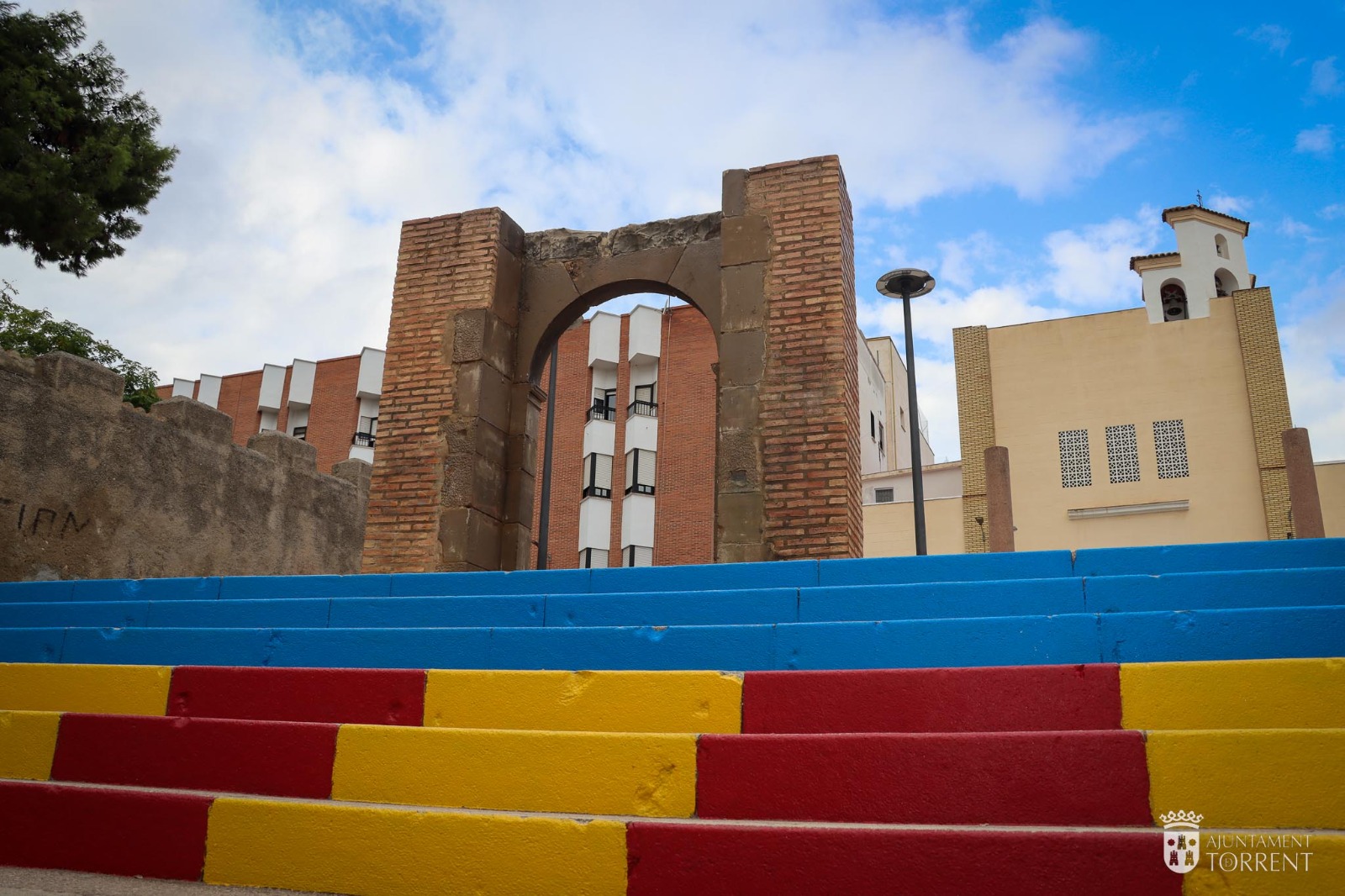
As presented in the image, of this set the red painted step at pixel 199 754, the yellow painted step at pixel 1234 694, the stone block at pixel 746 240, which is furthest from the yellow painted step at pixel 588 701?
the stone block at pixel 746 240

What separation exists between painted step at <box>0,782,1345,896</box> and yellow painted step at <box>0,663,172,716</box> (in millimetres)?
918

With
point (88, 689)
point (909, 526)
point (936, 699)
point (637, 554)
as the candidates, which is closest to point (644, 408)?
point (637, 554)

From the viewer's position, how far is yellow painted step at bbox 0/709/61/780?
4.11 metres

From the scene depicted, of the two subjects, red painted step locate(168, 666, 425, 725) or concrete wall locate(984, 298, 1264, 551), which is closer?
red painted step locate(168, 666, 425, 725)

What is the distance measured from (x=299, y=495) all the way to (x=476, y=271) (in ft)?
16.6

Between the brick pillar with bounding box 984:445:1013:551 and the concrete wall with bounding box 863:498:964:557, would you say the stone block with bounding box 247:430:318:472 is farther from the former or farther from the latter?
the concrete wall with bounding box 863:498:964:557

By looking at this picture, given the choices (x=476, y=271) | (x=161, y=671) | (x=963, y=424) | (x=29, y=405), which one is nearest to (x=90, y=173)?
(x=29, y=405)

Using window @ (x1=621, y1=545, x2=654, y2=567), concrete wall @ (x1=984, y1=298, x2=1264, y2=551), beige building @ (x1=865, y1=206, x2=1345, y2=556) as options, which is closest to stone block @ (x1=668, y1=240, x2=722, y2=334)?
concrete wall @ (x1=984, y1=298, x2=1264, y2=551)

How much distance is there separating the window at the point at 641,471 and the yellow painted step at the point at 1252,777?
91.6ft

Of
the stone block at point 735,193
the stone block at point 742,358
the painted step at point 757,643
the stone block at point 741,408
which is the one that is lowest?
the painted step at point 757,643

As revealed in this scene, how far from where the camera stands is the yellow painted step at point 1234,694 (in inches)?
129

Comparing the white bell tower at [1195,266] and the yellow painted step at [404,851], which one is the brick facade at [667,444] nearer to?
Answer: the white bell tower at [1195,266]

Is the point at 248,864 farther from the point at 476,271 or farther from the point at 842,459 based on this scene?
the point at 476,271

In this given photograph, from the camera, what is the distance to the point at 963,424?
30.2 metres
